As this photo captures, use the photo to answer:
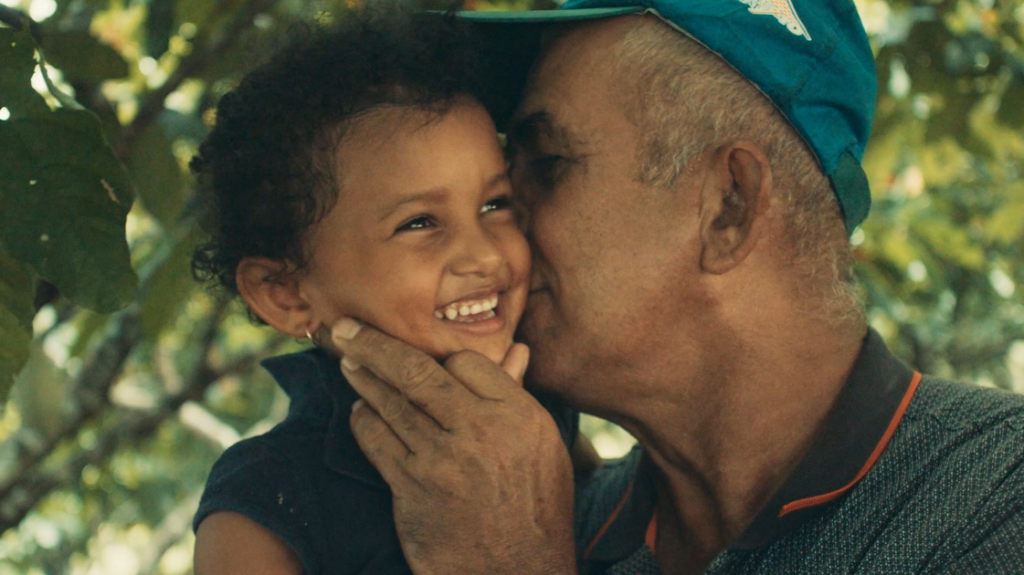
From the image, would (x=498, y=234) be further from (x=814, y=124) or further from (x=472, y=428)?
(x=814, y=124)

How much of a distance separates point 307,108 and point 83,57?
1.65 ft

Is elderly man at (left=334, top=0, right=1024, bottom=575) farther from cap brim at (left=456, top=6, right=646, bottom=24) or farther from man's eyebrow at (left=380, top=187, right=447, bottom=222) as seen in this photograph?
man's eyebrow at (left=380, top=187, right=447, bottom=222)

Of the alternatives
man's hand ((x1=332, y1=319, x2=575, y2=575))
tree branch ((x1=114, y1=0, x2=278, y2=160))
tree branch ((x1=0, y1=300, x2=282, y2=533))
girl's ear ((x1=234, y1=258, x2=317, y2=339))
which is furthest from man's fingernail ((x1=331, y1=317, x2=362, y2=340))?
tree branch ((x1=0, y1=300, x2=282, y2=533))

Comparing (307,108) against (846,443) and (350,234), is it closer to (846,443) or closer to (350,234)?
(350,234)

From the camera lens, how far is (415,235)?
1897 mm

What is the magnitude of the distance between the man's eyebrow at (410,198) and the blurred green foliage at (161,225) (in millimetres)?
458

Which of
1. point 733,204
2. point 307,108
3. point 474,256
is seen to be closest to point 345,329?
point 474,256

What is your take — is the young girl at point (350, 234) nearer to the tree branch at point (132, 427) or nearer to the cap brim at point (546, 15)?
the cap brim at point (546, 15)

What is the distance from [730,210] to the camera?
2037 millimetres

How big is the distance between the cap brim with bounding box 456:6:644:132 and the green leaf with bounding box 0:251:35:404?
0.98 metres

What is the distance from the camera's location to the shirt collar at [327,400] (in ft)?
6.32

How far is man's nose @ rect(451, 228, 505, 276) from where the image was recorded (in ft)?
6.21

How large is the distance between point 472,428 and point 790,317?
681mm

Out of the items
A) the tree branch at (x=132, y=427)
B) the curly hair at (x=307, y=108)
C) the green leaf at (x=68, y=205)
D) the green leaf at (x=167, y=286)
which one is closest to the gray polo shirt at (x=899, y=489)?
the curly hair at (x=307, y=108)
